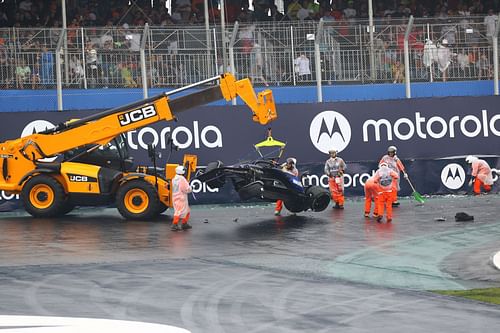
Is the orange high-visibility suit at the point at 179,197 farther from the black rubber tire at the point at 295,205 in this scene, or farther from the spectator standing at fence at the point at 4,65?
the spectator standing at fence at the point at 4,65

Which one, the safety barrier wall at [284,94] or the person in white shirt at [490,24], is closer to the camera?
the safety barrier wall at [284,94]

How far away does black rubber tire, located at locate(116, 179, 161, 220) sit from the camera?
82.6 ft

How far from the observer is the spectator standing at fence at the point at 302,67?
30.5 meters

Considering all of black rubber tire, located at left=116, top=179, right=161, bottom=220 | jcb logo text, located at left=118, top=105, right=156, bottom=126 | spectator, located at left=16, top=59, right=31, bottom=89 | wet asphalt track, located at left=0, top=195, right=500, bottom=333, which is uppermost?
spectator, located at left=16, top=59, right=31, bottom=89

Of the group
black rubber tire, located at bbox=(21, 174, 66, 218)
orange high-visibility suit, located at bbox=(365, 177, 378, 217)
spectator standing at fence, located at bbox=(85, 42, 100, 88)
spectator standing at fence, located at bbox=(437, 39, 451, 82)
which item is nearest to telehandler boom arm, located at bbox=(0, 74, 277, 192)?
black rubber tire, located at bbox=(21, 174, 66, 218)

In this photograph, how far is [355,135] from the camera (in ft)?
101

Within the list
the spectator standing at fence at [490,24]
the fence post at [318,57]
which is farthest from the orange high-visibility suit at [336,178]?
the spectator standing at fence at [490,24]

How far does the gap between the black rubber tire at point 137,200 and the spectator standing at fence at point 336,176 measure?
4.96 meters

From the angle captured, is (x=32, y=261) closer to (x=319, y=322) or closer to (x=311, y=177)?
(x=319, y=322)

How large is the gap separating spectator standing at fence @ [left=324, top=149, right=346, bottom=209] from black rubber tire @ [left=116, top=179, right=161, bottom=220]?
4.96 meters

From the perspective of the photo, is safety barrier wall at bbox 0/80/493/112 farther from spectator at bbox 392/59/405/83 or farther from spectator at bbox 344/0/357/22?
spectator at bbox 344/0/357/22

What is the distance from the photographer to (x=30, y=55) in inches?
1128

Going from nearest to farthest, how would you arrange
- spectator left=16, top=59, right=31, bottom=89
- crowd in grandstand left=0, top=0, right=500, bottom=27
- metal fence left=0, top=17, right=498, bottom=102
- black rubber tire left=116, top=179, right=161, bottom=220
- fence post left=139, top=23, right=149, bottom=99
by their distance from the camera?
black rubber tire left=116, top=179, right=161, bottom=220
spectator left=16, top=59, right=31, bottom=89
metal fence left=0, top=17, right=498, bottom=102
fence post left=139, top=23, right=149, bottom=99
crowd in grandstand left=0, top=0, right=500, bottom=27

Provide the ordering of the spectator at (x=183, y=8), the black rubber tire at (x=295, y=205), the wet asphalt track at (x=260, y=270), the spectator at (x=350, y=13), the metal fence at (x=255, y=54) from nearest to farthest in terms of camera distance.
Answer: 1. the wet asphalt track at (x=260, y=270)
2. the black rubber tire at (x=295, y=205)
3. the metal fence at (x=255, y=54)
4. the spectator at (x=183, y=8)
5. the spectator at (x=350, y=13)
